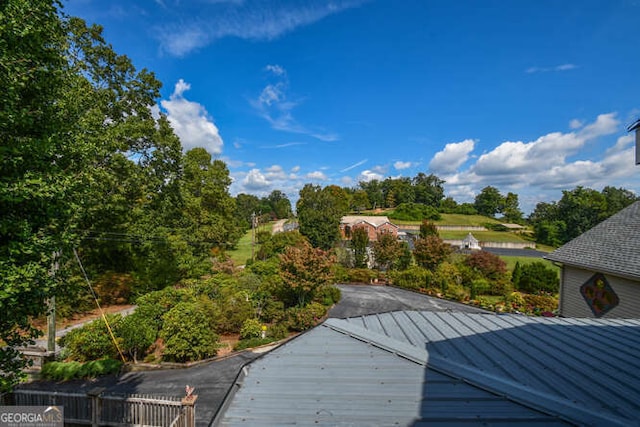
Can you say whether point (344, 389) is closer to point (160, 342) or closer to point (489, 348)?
point (489, 348)

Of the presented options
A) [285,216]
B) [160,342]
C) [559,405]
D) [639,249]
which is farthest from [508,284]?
[285,216]

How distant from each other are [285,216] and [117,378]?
8660cm

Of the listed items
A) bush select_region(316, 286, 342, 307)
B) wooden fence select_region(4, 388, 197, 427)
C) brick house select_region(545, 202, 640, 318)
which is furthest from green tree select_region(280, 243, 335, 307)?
brick house select_region(545, 202, 640, 318)

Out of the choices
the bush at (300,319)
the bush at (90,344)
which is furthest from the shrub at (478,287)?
the bush at (90,344)

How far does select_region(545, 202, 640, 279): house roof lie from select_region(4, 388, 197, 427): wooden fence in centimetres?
1436

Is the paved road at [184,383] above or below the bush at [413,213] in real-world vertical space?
below

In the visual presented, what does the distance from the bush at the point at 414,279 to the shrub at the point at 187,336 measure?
16.8 m

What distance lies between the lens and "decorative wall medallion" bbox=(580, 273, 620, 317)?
9.40 metres

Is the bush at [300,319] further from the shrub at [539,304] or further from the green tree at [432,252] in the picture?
the shrub at [539,304]

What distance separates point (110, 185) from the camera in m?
13.8

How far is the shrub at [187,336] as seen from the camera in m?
10.8

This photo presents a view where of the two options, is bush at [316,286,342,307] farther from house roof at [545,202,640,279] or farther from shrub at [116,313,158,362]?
house roof at [545,202,640,279]

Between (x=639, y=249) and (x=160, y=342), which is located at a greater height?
(x=639, y=249)

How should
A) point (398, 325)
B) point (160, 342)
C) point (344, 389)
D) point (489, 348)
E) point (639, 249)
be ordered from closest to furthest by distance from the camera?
point (344, 389), point (489, 348), point (398, 325), point (639, 249), point (160, 342)
